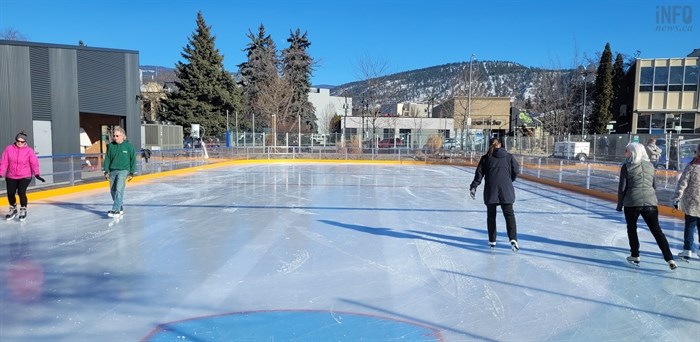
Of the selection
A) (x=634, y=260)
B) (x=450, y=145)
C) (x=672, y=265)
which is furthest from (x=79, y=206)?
(x=450, y=145)

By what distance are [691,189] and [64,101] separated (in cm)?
2258

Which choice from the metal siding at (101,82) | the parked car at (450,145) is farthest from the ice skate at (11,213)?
the parked car at (450,145)

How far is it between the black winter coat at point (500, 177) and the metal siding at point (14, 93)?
18800 millimetres

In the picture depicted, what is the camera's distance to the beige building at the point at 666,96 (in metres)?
35.3

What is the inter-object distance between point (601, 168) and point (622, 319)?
10.4 metres

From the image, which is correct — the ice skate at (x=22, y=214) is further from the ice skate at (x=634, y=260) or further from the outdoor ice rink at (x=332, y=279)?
the ice skate at (x=634, y=260)

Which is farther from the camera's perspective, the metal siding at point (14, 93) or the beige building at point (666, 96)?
the beige building at point (666, 96)

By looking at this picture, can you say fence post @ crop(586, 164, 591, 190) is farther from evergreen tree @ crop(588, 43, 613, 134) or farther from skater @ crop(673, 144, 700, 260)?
evergreen tree @ crop(588, 43, 613, 134)

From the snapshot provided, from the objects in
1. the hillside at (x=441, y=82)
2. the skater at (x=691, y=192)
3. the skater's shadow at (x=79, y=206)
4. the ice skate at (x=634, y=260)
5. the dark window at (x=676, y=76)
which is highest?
the hillside at (x=441, y=82)

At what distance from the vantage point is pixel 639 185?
16.4 feet

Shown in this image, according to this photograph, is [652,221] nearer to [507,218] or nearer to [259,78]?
[507,218]

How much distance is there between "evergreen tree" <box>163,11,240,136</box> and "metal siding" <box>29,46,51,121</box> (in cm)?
1858

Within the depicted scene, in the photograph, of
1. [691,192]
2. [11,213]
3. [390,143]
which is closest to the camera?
[691,192]

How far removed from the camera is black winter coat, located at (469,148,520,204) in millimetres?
5691
